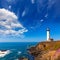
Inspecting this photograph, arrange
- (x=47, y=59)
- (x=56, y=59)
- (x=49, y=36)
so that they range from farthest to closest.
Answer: (x=49, y=36) → (x=47, y=59) → (x=56, y=59)

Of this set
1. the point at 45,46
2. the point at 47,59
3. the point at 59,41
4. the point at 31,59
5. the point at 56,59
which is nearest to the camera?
the point at 56,59

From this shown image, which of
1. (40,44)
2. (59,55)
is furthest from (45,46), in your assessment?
(59,55)

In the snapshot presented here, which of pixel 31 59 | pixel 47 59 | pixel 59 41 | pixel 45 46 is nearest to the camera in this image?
pixel 47 59

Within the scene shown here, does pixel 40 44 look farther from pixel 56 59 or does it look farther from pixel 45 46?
pixel 56 59

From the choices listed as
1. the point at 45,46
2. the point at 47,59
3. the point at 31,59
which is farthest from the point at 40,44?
the point at 47,59

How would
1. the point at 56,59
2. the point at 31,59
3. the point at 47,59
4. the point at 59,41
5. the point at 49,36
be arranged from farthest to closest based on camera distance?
the point at 49,36 → the point at 59,41 → the point at 31,59 → the point at 47,59 → the point at 56,59

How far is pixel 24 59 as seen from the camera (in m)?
16.2

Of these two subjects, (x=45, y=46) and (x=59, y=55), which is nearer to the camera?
(x=59, y=55)

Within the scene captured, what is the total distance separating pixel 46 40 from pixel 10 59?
4585mm

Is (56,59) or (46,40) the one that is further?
(46,40)

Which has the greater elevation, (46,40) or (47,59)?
(46,40)

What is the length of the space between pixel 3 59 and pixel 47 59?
6538 mm

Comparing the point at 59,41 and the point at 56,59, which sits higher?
the point at 59,41

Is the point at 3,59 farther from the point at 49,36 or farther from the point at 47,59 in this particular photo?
the point at 47,59
